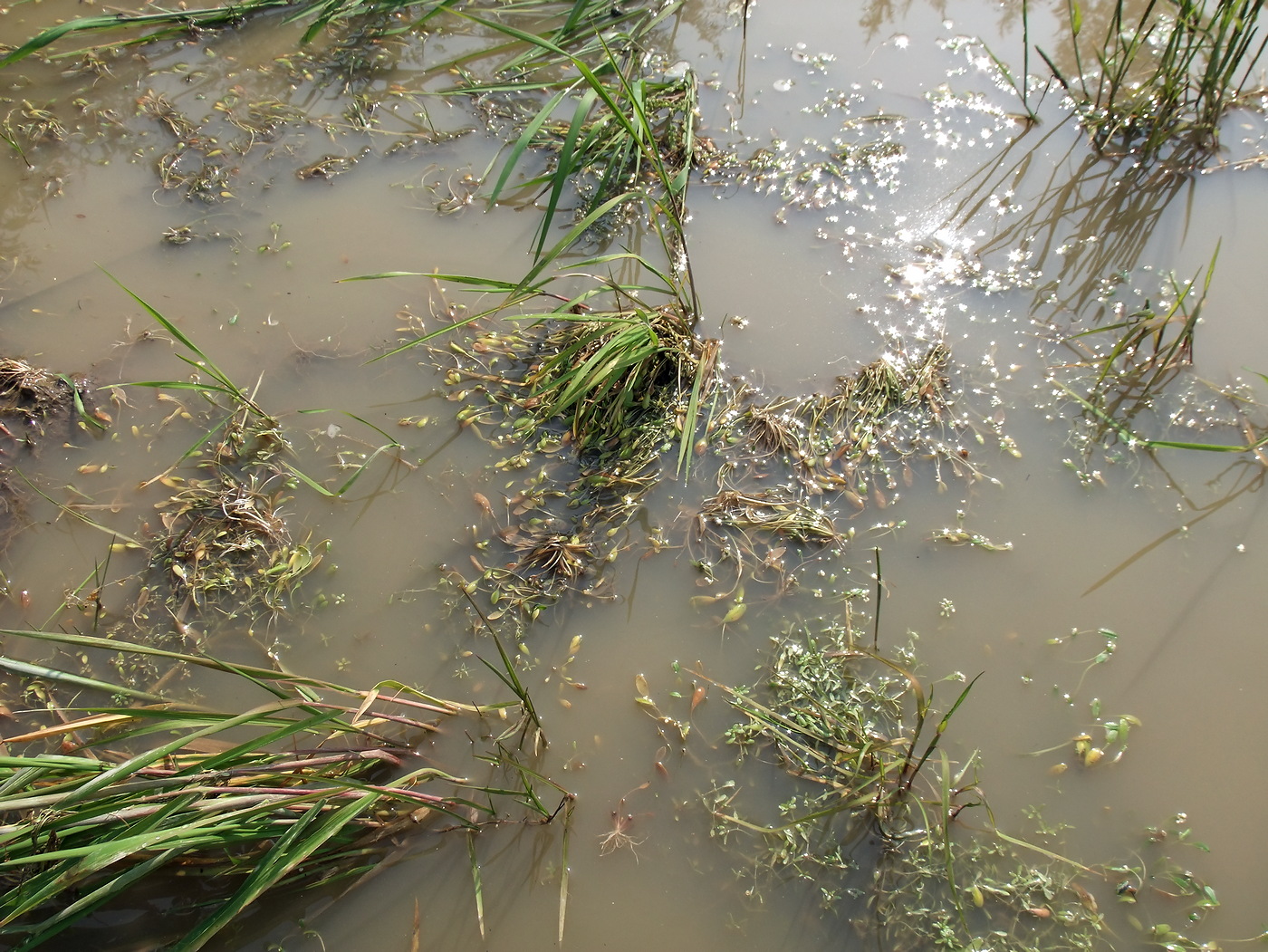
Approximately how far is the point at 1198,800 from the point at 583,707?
1.81 meters

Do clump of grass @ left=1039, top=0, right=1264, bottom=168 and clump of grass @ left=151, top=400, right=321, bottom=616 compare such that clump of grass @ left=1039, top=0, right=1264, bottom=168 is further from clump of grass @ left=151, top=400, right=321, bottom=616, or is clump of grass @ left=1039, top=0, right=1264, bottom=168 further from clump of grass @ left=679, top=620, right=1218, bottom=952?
clump of grass @ left=151, top=400, right=321, bottom=616

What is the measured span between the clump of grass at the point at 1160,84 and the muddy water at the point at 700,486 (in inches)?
5.4

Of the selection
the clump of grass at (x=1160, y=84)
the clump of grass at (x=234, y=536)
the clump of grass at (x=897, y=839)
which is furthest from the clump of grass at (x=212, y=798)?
the clump of grass at (x=1160, y=84)

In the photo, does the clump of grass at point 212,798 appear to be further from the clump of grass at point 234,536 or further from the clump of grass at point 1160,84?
the clump of grass at point 1160,84

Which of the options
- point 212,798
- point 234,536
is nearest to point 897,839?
point 212,798

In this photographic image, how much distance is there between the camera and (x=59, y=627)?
2.65 meters

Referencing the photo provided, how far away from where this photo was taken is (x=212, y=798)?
2.04 metres

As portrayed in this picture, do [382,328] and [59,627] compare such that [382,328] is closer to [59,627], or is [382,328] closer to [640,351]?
[640,351]

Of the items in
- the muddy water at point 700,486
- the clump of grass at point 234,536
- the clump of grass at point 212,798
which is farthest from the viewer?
the clump of grass at point 234,536

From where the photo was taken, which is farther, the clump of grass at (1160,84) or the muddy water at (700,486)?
the clump of grass at (1160,84)

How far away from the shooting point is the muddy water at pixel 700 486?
2.26 m

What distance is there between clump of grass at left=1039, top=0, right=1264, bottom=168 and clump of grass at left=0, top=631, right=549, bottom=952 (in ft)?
11.8

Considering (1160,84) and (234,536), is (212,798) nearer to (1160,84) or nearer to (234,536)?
(234,536)

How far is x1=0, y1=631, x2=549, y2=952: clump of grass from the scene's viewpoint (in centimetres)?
174
